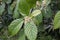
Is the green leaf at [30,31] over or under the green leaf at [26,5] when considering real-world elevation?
under

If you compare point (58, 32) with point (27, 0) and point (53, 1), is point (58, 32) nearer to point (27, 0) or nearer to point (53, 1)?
point (53, 1)

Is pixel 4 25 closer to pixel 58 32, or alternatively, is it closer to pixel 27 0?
pixel 58 32

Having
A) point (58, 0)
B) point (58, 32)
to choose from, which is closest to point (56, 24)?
point (58, 0)

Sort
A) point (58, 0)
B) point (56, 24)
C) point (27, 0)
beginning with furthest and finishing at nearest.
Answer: point (58, 0) < point (56, 24) < point (27, 0)

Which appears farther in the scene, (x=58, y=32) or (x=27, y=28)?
(x=58, y=32)

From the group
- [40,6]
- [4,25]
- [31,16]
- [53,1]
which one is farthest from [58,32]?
[31,16]

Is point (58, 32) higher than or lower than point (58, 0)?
lower

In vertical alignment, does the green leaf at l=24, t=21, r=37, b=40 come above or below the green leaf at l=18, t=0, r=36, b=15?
below

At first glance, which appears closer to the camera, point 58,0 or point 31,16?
point 31,16

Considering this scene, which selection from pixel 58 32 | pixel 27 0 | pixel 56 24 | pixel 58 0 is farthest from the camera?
pixel 58 32
